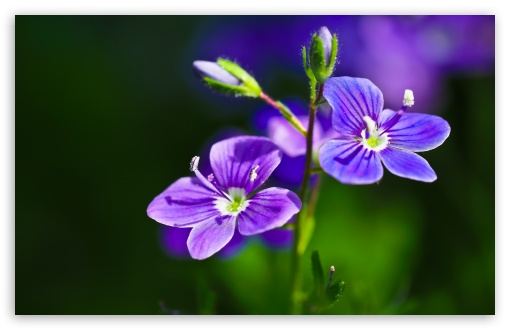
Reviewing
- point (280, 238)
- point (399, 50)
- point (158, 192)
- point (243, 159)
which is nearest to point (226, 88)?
point (243, 159)

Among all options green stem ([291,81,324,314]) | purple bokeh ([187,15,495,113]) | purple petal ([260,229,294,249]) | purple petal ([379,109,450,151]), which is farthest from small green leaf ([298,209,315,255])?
purple bokeh ([187,15,495,113])

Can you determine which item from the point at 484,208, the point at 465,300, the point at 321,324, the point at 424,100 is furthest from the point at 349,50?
the point at 321,324

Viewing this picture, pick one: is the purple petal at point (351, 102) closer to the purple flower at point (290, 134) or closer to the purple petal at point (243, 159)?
the purple petal at point (243, 159)

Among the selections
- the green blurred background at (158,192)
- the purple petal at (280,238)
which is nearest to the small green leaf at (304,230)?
the green blurred background at (158,192)

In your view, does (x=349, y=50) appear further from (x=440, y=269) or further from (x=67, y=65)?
(x=67, y=65)

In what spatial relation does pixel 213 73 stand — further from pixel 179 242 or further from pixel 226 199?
pixel 179 242

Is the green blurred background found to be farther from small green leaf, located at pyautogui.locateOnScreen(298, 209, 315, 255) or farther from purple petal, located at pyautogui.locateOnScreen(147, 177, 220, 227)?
purple petal, located at pyautogui.locateOnScreen(147, 177, 220, 227)
